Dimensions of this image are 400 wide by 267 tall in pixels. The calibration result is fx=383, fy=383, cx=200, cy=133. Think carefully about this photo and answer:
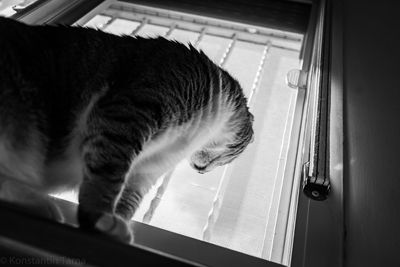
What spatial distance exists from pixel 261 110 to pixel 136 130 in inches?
31.9

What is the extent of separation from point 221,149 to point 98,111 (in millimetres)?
492

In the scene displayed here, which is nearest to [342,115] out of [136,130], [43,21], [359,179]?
[359,179]

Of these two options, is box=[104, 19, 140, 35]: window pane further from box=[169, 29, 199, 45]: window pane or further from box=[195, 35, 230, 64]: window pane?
box=[195, 35, 230, 64]: window pane

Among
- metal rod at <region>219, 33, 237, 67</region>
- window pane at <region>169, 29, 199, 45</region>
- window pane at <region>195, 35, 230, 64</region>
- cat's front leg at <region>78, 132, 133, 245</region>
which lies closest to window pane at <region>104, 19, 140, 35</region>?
window pane at <region>169, 29, 199, 45</region>

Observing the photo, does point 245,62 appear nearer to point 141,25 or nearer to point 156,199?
point 141,25

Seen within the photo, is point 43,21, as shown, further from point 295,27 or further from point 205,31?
point 295,27

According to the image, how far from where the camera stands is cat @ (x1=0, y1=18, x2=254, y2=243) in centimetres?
79

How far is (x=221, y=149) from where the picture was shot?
1.23 metres

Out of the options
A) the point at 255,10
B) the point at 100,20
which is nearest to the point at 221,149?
the point at 255,10

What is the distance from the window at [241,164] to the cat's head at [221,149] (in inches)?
2.9

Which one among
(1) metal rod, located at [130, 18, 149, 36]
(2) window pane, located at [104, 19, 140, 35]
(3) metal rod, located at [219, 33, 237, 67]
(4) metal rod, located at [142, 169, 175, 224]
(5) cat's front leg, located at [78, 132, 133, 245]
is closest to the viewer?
(5) cat's front leg, located at [78, 132, 133, 245]

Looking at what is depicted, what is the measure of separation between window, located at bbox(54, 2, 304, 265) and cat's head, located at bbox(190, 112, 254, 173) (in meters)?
0.07

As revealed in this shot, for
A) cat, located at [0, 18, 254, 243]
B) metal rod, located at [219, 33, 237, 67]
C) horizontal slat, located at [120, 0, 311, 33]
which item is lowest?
cat, located at [0, 18, 254, 243]

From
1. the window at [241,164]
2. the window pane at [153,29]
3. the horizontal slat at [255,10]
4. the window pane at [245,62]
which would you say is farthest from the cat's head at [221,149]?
the window pane at [153,29]
